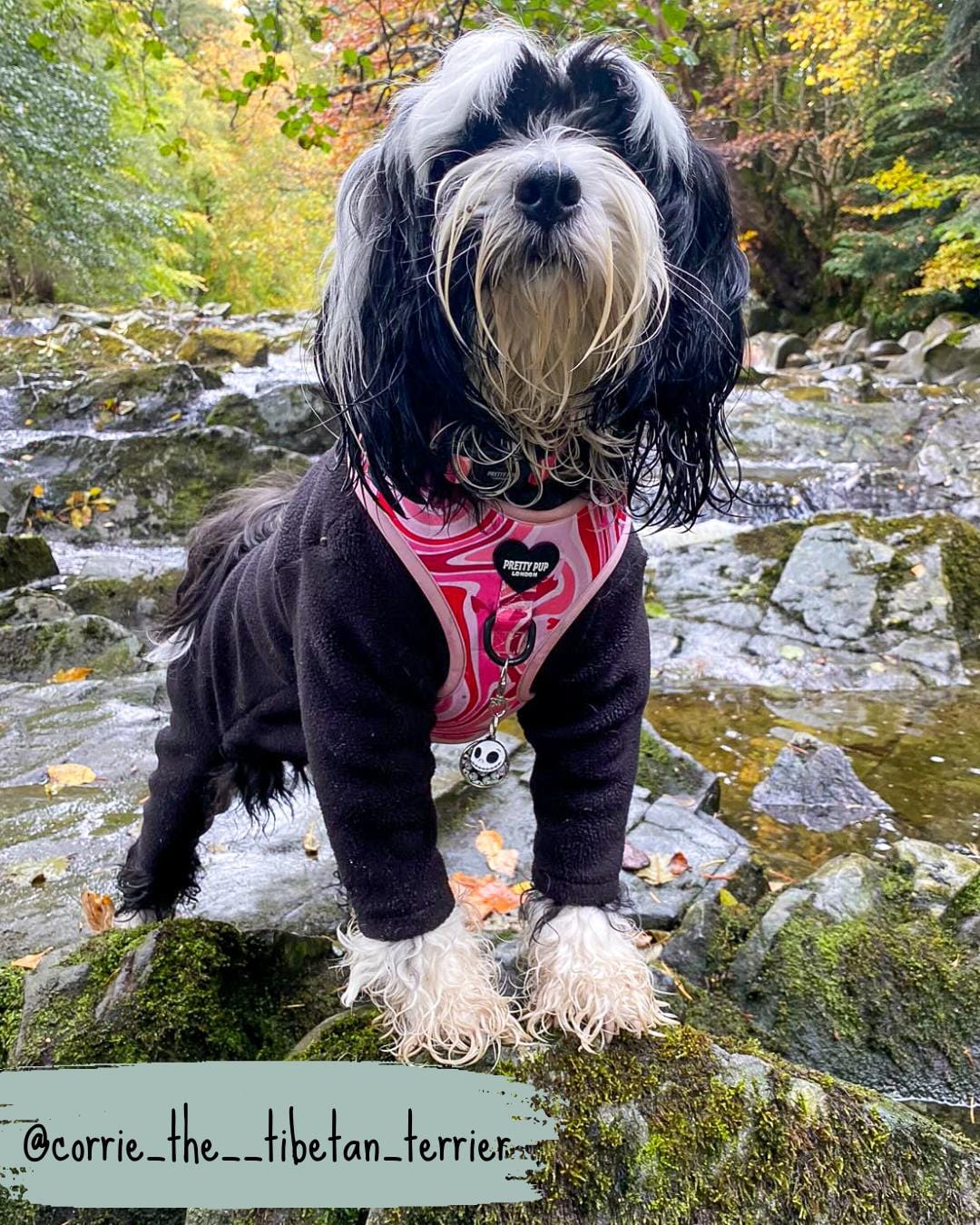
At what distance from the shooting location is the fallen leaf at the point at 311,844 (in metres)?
3.32

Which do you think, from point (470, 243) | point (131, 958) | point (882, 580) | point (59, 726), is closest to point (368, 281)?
point (470, 243)

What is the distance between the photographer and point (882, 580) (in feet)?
21.7

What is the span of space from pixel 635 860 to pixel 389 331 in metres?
2.06

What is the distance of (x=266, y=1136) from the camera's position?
1683 millimetres

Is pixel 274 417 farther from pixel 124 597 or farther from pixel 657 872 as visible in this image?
pixel 657 872

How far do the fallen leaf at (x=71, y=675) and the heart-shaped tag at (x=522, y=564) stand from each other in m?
4.34

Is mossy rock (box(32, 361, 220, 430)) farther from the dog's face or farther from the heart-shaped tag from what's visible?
the heart-shaped tag

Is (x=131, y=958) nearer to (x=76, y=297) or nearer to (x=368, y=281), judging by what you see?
(x=368, y=281)

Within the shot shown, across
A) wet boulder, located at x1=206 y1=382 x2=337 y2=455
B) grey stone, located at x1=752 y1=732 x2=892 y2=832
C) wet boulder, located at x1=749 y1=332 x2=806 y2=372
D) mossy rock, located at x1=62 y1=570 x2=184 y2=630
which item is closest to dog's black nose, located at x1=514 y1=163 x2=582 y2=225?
grey stone, located at x1=752 y1=732 x2=892 y2=832

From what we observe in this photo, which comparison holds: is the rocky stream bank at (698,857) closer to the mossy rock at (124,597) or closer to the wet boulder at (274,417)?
the mossy rock at (124,597)

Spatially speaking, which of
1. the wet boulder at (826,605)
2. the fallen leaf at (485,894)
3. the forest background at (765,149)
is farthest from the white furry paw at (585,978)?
the forest background at (765,149)

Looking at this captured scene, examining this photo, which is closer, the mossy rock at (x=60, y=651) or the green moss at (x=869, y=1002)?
the green moss at (x=869, y=1002)

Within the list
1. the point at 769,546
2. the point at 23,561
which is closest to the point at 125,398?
the point at 23,561

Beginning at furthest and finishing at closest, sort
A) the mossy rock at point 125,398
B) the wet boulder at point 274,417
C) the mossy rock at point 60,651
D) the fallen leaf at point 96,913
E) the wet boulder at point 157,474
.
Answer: the mossy rock at point 125,398, the wet boulder at point 274,417, the wet boulder at point 157,474, the mossy rock at point 60,651, the fallen leaf at point 96,913
